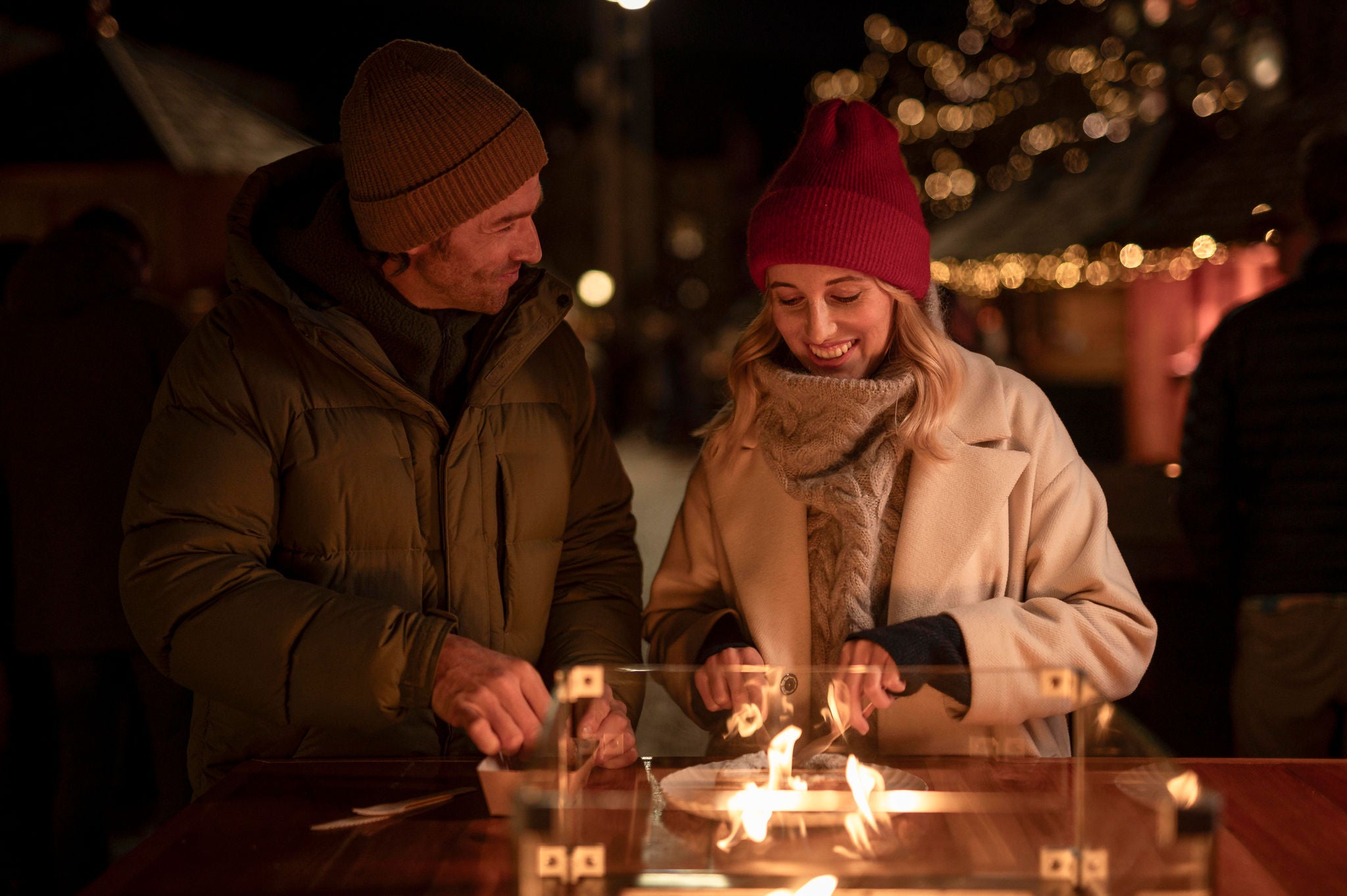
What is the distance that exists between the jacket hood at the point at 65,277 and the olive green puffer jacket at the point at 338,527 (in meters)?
1.75

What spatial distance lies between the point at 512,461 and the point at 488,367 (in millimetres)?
176

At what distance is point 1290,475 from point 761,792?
2317mm

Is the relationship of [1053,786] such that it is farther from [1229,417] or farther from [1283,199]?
[1283,199]

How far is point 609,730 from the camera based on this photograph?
1.69 m

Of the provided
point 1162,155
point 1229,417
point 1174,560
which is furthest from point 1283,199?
point 1229,417

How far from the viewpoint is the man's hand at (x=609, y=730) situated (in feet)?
5.38

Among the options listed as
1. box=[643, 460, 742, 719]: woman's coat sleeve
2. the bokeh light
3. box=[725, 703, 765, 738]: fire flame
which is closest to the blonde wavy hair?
box=[643, 460, 742, 719]: woman's coat sleeve

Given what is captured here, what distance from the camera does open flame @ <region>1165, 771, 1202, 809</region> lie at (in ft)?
4.22

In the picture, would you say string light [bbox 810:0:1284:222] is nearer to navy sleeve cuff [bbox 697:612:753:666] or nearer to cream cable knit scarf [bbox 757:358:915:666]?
cream cable knit scarf [bbox 757:358:915:666]

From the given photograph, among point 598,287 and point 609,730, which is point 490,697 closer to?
point 609,730

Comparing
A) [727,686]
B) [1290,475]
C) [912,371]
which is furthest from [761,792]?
[1290,475]

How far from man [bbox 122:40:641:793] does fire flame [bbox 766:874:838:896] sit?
66cm

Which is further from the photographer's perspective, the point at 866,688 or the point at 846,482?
the point at 846,482

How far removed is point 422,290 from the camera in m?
2.29
